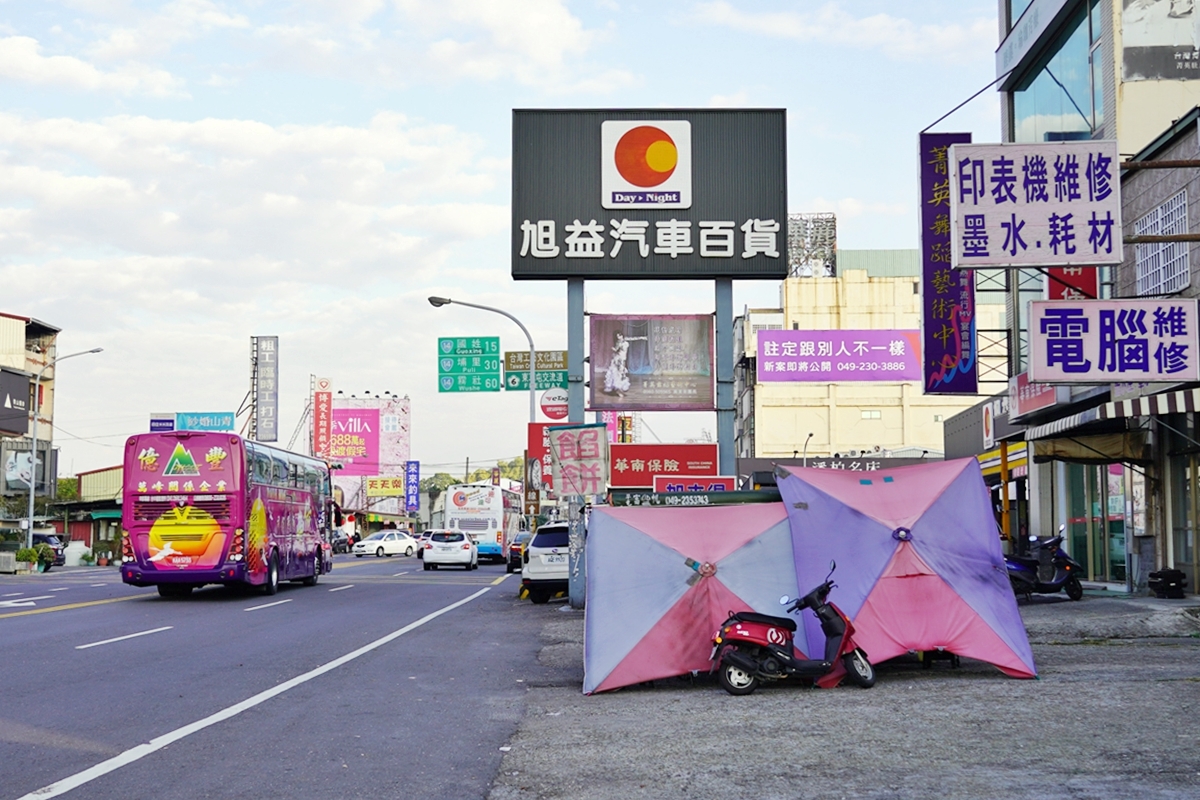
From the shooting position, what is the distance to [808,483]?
12766mm

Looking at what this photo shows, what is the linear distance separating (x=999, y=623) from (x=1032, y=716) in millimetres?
2641

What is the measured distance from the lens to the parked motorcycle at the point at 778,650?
36.9 ft

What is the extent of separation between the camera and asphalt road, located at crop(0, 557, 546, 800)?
25.3ft

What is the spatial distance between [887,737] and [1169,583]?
14.4m

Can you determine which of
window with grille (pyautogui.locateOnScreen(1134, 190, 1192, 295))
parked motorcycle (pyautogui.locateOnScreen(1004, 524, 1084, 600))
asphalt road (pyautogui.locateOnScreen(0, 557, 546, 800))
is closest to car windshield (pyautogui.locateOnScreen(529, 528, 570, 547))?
asphalt road (pyautogui.locateOnScreen(0, 557, 546, 800))

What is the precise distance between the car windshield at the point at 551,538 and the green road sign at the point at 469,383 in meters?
18.5

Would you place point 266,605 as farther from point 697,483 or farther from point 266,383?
point 266,383

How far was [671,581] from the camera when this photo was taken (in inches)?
481

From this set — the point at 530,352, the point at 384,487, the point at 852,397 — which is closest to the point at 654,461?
the point at 530,352

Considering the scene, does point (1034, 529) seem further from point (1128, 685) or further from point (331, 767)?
point (331, 767)

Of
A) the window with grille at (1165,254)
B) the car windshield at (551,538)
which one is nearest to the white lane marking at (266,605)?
the car windshield at (551,538)

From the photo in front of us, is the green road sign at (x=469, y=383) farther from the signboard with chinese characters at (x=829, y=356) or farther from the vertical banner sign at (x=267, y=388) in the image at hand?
the vertical banner sign at (x=267, y=388)

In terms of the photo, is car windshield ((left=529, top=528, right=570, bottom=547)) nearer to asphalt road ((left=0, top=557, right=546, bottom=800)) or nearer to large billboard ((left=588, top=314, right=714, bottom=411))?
large billboard ((left=588, top=314, right=714, bottom=411))

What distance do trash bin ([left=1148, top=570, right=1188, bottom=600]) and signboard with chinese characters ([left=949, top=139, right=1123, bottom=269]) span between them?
7.24 meters
